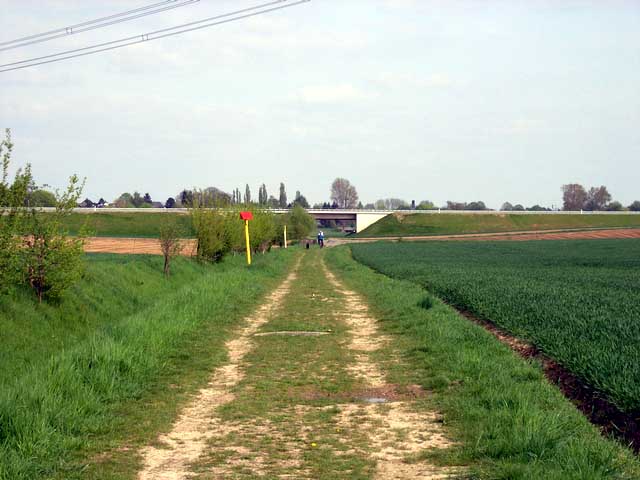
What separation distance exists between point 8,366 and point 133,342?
2713 mm

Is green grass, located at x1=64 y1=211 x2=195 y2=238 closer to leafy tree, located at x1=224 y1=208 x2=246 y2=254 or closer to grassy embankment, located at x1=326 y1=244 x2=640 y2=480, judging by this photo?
leafy tree, located at x1=224 y1=208 x2=246 y2=254

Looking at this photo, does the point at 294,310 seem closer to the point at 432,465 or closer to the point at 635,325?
the point at 635,325

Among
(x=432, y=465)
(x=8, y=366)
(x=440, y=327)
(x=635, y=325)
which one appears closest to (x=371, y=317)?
(x=440, y=327)

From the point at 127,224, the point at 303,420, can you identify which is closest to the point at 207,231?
the point at 303,420

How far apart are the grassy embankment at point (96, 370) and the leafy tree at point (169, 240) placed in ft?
23.4

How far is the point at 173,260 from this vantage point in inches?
1298

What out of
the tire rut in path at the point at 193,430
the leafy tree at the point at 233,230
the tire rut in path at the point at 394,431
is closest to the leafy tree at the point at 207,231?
the leafy tree at the point at 233,230

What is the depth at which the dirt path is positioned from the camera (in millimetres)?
6367

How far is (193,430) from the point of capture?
7.67 m

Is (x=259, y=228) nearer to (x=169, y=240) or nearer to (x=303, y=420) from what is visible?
(x=169, y=240)

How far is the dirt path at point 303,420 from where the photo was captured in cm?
637

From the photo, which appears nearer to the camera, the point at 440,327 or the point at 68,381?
the point at 68,381

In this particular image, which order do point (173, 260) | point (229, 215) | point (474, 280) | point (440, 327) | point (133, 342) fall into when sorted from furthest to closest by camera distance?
point (229, 215) → point (173, 260) → point (474, 280) → point (440, 327) → point (133, 342)

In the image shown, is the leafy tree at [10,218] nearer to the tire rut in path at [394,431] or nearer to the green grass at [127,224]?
the tire rut in path at [394,431]
